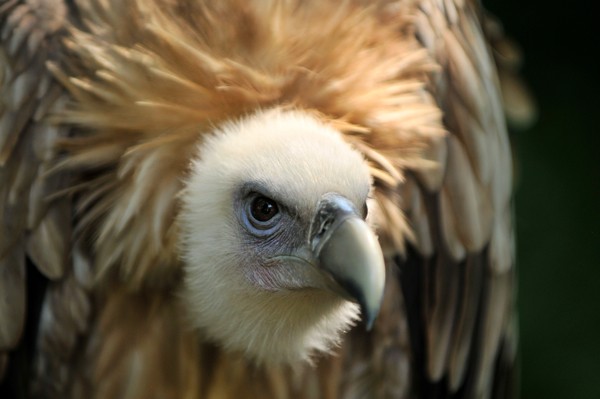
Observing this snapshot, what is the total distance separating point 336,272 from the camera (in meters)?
1.48

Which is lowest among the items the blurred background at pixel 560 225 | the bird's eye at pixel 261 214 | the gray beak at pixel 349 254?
the gray beak at pixel 349 254

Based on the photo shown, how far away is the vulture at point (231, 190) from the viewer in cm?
158

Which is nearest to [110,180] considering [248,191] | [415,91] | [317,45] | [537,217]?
[248,191]

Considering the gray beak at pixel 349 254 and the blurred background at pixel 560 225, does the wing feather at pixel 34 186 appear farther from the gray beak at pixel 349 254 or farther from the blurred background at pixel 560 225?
the blurred background at pixel 560 225

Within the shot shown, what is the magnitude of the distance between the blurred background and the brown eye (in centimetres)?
125

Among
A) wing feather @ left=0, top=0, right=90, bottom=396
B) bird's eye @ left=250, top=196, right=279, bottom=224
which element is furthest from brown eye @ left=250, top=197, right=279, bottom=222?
wing feather @ left=0, top=0, right=90, bottom=396

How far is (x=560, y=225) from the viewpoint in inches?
109

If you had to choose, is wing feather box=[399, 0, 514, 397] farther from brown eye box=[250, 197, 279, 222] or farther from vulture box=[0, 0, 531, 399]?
brown eye box=[250, 197, 279, 222]

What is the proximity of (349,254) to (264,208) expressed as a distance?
7.2 inches

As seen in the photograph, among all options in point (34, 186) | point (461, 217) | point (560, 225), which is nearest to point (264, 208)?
point (34, 186)

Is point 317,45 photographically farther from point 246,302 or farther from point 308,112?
point 246,302

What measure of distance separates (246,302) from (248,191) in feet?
0.54

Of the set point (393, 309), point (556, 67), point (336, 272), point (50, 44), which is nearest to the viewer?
point (336, 272)

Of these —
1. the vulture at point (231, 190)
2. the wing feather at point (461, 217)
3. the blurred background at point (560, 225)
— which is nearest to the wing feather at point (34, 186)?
the vulture at point (231, 190)
